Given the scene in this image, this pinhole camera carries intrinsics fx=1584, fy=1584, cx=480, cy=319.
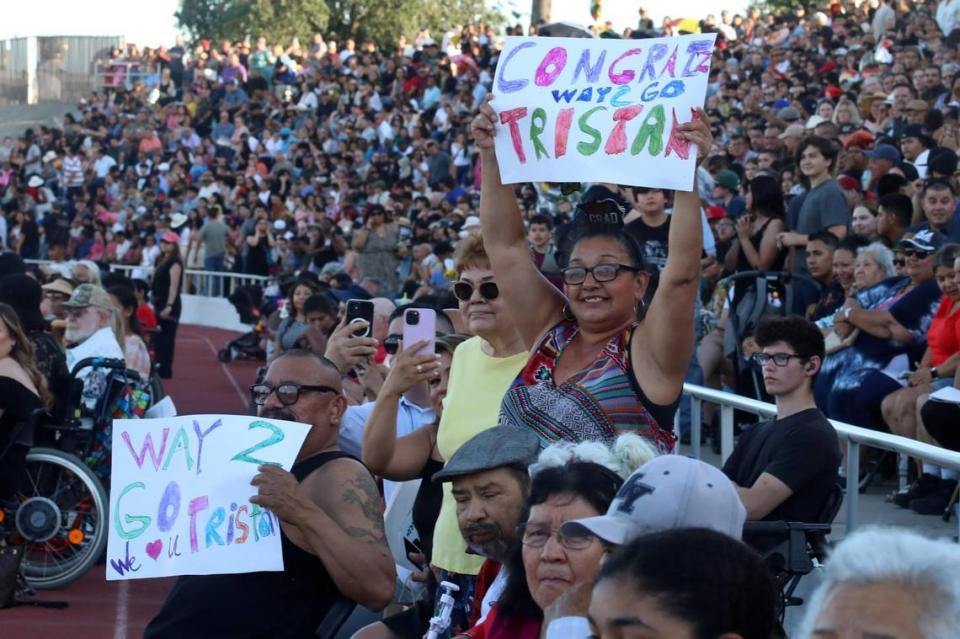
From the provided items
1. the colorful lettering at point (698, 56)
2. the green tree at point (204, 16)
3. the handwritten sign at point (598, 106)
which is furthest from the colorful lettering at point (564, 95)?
the green tree at point (204, 16)

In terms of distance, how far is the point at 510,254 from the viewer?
458 cm

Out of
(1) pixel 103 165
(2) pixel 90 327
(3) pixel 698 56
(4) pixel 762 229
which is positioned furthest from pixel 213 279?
(3) pixel 698 56

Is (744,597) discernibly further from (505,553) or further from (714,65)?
(714,65)

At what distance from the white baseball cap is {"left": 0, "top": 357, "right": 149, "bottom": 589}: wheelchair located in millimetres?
5755

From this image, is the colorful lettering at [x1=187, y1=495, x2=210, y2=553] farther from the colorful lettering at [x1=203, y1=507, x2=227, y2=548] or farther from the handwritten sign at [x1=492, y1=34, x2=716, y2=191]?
the handwritten sign at [x1=492, y1=34, x2=716, y2=191]

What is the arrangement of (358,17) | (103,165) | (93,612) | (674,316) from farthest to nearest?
(358,17) → (103,165) → (93,612) → (674,316)

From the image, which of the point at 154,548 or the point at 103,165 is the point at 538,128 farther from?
the point at 103,165

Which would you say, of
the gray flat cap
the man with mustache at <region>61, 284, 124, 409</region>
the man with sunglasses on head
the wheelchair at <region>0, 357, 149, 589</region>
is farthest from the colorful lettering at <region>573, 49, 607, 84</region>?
the man with mustache at <region>61, 284, 124, 409</region>

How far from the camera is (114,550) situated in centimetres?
470

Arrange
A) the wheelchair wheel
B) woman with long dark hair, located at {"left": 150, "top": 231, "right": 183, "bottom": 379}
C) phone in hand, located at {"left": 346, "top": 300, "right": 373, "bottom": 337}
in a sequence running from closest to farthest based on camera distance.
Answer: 1. phone in hand, located at {"left": 346, "top": 300, "right": 373, "bottom": 337}
2. the wheelchair wheel
3. woman with long dark hair, located at {"left": 150, "top": 231, "right": 183, "bottom": 379}

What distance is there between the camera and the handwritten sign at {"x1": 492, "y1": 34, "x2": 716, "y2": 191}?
171 inches

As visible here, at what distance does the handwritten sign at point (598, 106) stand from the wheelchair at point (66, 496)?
14.6 feet

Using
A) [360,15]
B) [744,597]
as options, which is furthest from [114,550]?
[360,15]

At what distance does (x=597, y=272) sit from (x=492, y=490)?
25.8 inches
